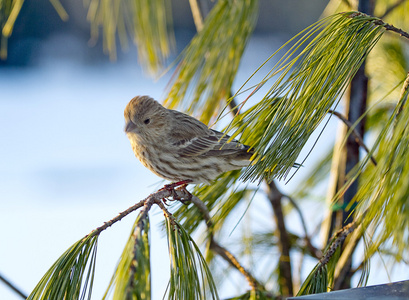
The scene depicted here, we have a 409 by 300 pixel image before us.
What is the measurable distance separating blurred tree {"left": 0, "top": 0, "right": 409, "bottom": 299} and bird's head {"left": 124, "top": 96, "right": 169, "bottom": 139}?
5.4 inches

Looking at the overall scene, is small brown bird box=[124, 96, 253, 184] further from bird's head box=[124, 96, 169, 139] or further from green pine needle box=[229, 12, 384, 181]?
green pine needle box=[229, 12, 384, 181]

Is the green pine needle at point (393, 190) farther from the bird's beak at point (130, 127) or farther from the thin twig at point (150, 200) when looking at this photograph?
the bird's beak at point (130, 127)

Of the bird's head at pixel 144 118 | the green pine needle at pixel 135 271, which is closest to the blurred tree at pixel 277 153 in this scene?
the green pine needle at pixel 135 271

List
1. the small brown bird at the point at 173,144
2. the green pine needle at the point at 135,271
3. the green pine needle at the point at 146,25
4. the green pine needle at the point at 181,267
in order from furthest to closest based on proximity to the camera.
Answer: the small brown bird at the point at 173,144 < the green pine needle at the point at 146,25 < the green pine needle at the point at 181,267 < the green pine needle at the point at 135,271

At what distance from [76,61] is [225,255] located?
466 centimetres

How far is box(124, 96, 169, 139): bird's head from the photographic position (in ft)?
4.77

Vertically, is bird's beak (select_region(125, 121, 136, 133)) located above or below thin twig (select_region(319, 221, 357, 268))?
above

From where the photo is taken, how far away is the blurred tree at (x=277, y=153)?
628 mm

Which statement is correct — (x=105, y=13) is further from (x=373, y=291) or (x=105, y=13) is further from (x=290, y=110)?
(x=373, y=291)

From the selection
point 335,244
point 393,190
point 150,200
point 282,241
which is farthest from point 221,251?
point 393,190

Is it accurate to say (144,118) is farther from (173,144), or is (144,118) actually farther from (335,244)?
(335,244)

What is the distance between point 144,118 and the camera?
1462 mm

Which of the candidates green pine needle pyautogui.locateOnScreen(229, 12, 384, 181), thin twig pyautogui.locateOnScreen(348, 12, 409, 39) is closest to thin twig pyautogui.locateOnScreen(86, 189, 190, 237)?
green pine needle pyautogui.locateOnScreen(229, 12, 384, 181)

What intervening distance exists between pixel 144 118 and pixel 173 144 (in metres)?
0.11
